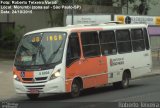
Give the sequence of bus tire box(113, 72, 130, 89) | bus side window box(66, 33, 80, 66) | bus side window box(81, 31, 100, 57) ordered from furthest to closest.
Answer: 1. bus tire box(113, 72, 130, 89)
2. bus side window box(81, 31, 100, 57)
3. bus side window box(66, 33, 80, 66)

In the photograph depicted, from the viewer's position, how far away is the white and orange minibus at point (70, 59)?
18391 millimetres

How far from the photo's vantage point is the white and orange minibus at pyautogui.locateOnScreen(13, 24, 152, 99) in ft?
60.3

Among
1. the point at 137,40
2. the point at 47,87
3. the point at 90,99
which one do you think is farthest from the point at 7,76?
the point at 90,99

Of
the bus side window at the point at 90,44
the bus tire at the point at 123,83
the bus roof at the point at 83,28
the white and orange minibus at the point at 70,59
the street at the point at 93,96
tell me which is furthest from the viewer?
the bus tire at the point at 123,83

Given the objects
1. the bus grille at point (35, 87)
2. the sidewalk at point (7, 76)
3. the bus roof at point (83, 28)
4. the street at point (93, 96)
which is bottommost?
the sidewalk at point (7, 76)

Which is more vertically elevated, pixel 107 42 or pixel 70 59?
pixel 107 42

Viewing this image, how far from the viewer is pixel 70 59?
18.9 metres

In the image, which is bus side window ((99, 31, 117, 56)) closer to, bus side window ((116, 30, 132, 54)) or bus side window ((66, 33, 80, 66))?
bus side window ((116, 30, 132, 54))

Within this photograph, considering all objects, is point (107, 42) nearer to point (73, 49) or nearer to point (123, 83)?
point (123, 83)

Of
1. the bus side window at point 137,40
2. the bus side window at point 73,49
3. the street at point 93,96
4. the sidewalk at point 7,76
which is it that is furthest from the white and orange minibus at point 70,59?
the sidewalk at point 7,76

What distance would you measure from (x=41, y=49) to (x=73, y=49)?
1.14 meters

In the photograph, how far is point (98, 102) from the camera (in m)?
16.7

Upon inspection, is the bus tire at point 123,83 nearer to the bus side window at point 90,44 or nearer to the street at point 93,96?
the street at point 93,96

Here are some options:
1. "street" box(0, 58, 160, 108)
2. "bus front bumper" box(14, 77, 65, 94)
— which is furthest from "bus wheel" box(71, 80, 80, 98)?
"bus front bumper" box(14, 77, 65, 94)
